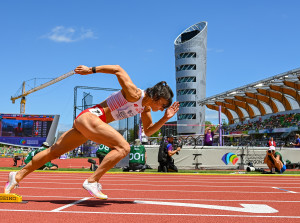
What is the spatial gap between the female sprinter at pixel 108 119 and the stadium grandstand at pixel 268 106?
23779 millimetres

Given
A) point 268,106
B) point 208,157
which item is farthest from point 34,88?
point 208,157

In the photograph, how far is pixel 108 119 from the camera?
4238 mm

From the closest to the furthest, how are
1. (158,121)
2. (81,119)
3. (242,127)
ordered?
(81,119) → (158,121) → (242,127)

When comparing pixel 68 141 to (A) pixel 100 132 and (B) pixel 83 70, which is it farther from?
(B) pixel 83 70

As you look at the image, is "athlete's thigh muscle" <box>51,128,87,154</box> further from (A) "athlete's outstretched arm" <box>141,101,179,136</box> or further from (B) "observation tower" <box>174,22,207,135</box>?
(B) "observation tower" <box>174,22,207,135</box>

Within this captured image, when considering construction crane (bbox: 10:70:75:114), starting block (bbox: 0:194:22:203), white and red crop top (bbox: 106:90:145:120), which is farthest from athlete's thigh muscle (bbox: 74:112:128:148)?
construction crane (bbox: 10:70:75:114)

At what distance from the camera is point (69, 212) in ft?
11.2

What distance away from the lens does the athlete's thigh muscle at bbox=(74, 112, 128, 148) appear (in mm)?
3928

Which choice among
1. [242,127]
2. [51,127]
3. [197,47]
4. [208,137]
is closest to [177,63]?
[197,47]

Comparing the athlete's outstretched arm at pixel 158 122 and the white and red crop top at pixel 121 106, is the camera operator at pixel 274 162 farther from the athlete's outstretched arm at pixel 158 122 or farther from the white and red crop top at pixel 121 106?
the white and red crop top at pixel 121 106

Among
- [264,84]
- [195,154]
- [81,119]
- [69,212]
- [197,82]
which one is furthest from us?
[197,82]

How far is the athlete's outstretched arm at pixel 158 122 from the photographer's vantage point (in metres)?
4.31

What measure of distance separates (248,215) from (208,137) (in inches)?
512

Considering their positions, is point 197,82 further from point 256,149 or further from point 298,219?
point 298,219
